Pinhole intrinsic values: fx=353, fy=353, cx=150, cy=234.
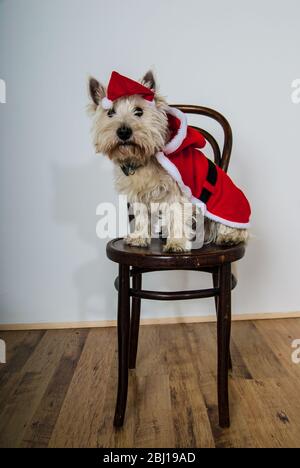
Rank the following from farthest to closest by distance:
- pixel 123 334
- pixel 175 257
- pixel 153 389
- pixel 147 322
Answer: pixel 147 322
pixel 153 389
pixel 123 334
pixel 175 257

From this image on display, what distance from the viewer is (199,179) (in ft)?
3.87

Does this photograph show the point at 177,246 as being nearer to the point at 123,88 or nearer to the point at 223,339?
the point at 223,339

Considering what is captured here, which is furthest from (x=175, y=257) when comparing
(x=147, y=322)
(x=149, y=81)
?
(x=147, y=322)

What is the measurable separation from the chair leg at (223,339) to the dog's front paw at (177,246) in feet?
0.42

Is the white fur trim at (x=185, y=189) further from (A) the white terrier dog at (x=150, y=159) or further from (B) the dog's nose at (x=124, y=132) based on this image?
(B) the dog's nose at (x=124, y=132)

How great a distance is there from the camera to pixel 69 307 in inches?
74.9

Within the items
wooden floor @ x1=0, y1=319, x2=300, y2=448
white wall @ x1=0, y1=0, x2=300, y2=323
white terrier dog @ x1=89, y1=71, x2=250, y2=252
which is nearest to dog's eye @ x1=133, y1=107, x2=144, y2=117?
white terrier dog @ x1=89, y1=71, x2=250, y2=252

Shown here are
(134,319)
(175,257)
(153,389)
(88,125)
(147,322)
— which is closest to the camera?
(175,257)

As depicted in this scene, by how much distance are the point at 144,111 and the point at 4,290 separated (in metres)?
1.28

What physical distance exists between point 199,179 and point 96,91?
1.45 ft

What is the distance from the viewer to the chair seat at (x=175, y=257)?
3.38ft

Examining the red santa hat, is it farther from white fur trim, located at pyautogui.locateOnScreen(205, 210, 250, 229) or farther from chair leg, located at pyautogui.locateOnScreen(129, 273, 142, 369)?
chair leg, located at pyautogui.locateOnScreen(129, 273, 142, 369)

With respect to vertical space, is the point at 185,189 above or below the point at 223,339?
above

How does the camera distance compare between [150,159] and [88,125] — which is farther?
[88,125]
